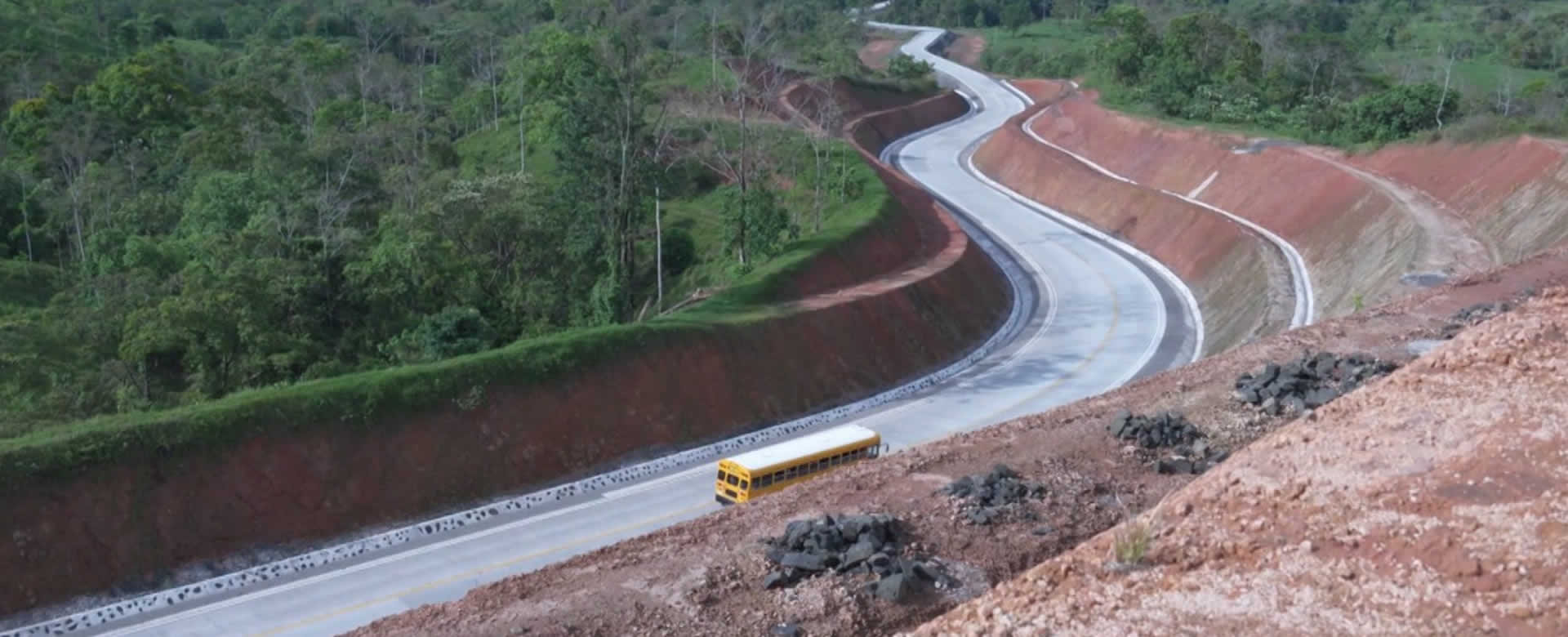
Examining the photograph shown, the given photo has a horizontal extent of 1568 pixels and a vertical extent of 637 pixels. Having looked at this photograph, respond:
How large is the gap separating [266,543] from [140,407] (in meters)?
5.21

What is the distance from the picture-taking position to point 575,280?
3909 centimetres

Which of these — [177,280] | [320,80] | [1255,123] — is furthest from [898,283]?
[320,80]

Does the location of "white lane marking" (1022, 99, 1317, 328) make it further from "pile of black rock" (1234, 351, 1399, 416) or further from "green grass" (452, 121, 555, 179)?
"green grass" (452, 121, 555, 179)

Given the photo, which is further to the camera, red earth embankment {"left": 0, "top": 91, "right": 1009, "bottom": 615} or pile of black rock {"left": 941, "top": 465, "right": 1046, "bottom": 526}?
red earth embankment {"left": 0, "top": 91, "right": 1009, "bottom": 615}

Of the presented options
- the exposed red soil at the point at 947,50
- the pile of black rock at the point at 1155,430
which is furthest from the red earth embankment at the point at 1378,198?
the exposed red soil at the point at 947,50

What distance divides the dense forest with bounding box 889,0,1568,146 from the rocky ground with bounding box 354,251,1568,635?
31.9m

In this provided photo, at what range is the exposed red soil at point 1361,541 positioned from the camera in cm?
1132

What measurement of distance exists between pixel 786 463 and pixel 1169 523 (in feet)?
41.1

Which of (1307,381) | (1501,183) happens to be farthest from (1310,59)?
(1307,381)

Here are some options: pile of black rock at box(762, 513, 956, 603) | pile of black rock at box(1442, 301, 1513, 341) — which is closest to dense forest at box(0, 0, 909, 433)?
pile of black rock at box(762, 513, 956, 603)

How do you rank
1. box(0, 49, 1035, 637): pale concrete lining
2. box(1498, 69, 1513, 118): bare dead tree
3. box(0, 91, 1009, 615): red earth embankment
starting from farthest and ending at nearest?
box(1498, 69, 1513, 118): bare dead tree, box(0, 91, 1009, 615): red earth embankment, box(0, 49, 1035, 637): pale concrete lining

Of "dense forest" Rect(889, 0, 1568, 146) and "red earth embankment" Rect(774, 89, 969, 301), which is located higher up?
"dense forest" Rect(889, 0, 1568, 146)

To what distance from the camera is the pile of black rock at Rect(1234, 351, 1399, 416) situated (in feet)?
74.2

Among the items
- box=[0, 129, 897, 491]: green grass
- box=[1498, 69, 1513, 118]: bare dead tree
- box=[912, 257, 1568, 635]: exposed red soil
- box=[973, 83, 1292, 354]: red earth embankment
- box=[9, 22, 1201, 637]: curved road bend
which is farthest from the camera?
box=[1498, 69, 1513, 118]: bare dead tree
